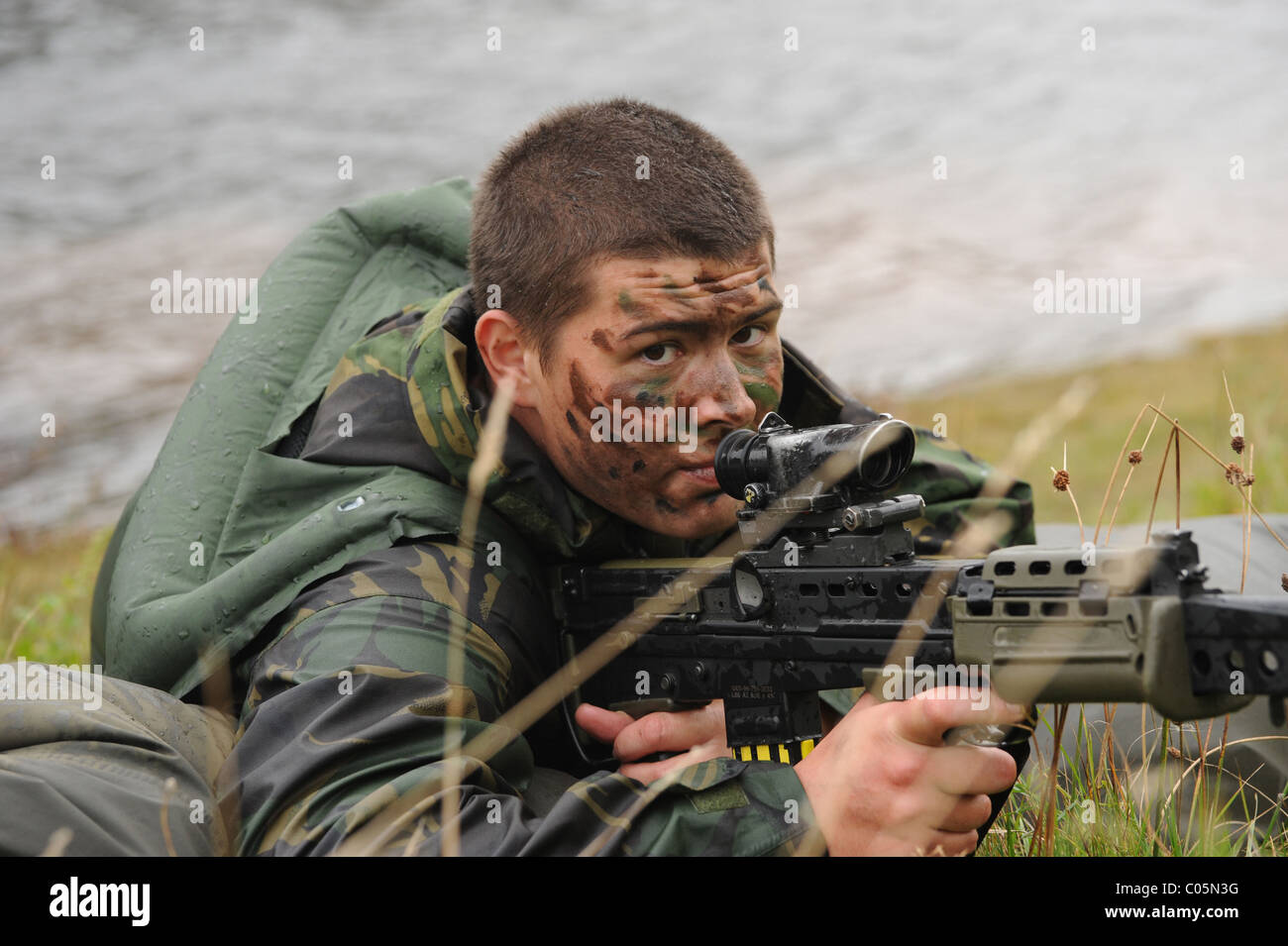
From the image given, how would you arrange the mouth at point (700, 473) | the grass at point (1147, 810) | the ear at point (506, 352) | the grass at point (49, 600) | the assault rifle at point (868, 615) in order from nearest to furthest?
the assault rifle at point (868, 615), the grass at point (1147, 810), the mouth at point (700, 473), the ear at point (506, 352), the grass at point (49, 600)

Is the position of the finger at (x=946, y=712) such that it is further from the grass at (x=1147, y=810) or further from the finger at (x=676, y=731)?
the finger at (x=676, y=731)

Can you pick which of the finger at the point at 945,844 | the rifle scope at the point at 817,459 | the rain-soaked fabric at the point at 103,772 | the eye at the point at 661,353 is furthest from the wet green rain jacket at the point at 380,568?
the rifle scope at the point at 817,459

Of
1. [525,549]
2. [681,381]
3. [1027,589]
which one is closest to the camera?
[1027,589]

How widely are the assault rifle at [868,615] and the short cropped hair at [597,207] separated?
1.95ft

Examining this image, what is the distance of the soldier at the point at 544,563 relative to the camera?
103 inches

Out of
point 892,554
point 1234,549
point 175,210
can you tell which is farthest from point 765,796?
point 175,210

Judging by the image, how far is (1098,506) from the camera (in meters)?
7.11

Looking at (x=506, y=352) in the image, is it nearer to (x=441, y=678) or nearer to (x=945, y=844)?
(x=441, y=678)

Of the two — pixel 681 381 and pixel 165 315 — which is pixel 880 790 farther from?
pixel 165 315

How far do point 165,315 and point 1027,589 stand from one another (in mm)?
11863

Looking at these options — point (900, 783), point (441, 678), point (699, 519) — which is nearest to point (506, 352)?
point (699, 519)

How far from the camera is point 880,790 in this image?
8.55 feet

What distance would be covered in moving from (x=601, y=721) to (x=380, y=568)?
0.72 meters

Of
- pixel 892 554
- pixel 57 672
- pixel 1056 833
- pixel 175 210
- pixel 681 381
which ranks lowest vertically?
pixel 1056 833
